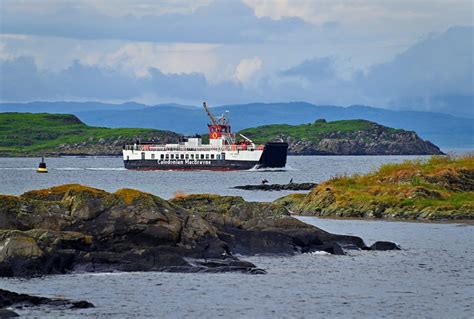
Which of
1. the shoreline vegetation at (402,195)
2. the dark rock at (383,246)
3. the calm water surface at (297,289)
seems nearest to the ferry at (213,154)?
the shoreline vegetation at (402,195)

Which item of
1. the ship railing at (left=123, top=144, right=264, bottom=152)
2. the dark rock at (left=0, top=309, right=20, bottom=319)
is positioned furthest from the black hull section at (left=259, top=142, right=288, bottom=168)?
the dark rock at (left=0, top=309, right=20, bottom=319)

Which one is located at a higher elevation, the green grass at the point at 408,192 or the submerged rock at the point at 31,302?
the green grass at the point at 408,192

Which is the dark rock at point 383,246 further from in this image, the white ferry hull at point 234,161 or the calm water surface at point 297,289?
the white ferry hull at point 234,161

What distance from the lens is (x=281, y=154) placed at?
154m

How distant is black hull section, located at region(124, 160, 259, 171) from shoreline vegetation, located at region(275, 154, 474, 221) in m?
85.2

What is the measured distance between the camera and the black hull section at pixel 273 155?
151750mm

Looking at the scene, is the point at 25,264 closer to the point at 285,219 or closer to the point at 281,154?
the point at 285,219

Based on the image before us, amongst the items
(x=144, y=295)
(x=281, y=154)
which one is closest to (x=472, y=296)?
(x=144, y=295)

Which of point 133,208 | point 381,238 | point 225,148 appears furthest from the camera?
point 225,148

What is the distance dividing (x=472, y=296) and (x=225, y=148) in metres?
121

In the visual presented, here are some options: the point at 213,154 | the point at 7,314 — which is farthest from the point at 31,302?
the point at 213,154

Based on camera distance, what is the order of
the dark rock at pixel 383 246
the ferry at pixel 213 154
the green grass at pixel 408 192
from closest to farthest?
the dark rock at pixel 383 246 < the green grass at pixel 408 192 < the ferry at pixel 213 154

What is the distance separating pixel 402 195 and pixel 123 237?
2698 centimetres

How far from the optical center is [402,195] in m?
61.0
